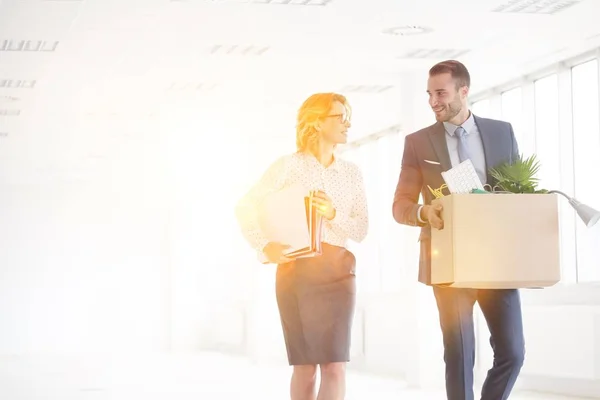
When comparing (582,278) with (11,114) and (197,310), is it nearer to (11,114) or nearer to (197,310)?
(11,114)

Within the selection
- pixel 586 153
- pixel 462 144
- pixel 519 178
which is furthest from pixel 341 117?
pixel 586 153

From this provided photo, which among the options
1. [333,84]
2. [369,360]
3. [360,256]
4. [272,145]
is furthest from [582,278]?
[272,145]

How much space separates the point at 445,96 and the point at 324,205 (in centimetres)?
63

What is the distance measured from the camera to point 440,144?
3957mm

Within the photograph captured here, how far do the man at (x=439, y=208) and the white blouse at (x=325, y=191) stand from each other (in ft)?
0.89

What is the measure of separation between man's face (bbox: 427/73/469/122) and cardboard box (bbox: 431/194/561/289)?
381 mm

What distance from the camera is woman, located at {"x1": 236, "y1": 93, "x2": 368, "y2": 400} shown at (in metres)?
4.16

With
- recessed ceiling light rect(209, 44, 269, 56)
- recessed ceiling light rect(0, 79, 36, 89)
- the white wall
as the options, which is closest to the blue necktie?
recessed ceiling light rect(209, 44, 269, 56)

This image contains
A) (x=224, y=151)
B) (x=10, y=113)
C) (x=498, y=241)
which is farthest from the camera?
(x=224, y=151)

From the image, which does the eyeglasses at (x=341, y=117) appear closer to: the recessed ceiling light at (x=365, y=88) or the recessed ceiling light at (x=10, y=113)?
the recessed ceiling light at (x=365, y=88)

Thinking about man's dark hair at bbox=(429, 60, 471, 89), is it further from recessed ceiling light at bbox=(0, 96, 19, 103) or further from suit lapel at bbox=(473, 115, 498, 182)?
recessed ceiling light at bbox=(0, 96, 19, 103)

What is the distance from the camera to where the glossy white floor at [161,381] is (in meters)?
9.06

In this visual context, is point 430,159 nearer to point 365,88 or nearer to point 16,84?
point 365,88

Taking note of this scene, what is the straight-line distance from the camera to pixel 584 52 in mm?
8992
